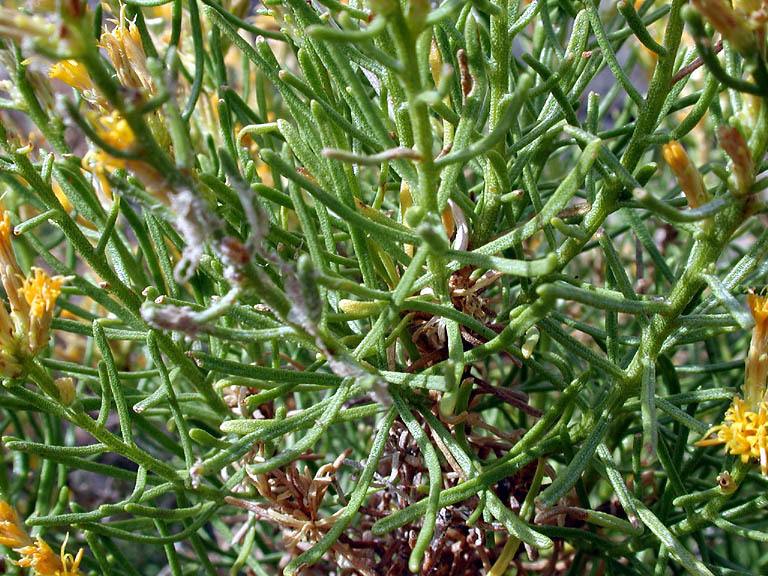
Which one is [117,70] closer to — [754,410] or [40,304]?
[40,304]

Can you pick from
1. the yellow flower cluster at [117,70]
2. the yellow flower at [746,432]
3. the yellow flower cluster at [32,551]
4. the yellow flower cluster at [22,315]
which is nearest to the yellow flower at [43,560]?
the yellow flower cluster at [32,551]

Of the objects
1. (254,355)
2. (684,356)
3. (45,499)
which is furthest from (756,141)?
(684,356)

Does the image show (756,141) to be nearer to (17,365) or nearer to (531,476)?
(531,476)

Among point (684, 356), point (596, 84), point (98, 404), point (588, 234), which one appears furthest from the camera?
point (596, 84)

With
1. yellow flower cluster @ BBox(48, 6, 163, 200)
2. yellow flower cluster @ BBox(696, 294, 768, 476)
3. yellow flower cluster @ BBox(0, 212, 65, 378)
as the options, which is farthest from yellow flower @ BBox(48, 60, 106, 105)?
yellow flower cluster @ BBox(696, 294, 768, 476)

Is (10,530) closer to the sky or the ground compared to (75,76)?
closer to the ground

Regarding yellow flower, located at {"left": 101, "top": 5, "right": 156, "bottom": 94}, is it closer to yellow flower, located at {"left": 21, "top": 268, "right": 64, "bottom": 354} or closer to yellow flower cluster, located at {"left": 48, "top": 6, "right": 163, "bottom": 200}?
yellow flower cluster, located at {"left": 48, "top": 6, "right": 163, "bottom": 200}

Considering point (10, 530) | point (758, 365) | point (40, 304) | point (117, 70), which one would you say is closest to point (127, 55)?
point (117, 70)
